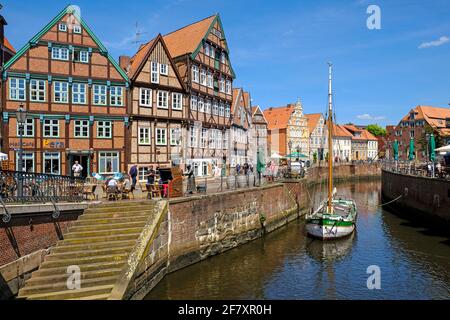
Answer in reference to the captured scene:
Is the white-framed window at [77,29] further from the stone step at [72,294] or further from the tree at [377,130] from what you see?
the tree at [377,130]

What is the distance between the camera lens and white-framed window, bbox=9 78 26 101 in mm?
23562

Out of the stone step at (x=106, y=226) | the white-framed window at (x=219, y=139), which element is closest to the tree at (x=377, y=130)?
the white-framed window at (x=219, y=139)

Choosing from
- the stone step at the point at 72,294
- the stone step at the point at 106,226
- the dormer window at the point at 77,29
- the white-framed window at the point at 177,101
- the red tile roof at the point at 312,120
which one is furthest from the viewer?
the red tile roof at the point at 312,120

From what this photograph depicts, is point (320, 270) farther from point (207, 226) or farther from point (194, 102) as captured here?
point (194, 102)

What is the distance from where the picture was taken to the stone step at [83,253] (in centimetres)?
1196

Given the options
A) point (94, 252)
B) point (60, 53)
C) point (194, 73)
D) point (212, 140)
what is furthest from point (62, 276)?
point (212, 140)

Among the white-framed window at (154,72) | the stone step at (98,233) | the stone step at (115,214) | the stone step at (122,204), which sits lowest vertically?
the stone step at (98,233)

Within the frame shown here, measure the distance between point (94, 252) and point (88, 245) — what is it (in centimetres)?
40

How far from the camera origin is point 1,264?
10.3 meters

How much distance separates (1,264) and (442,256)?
1931 cm

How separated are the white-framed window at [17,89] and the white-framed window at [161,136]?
Result: 9631 millimetres

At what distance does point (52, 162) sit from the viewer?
24.8 meters
